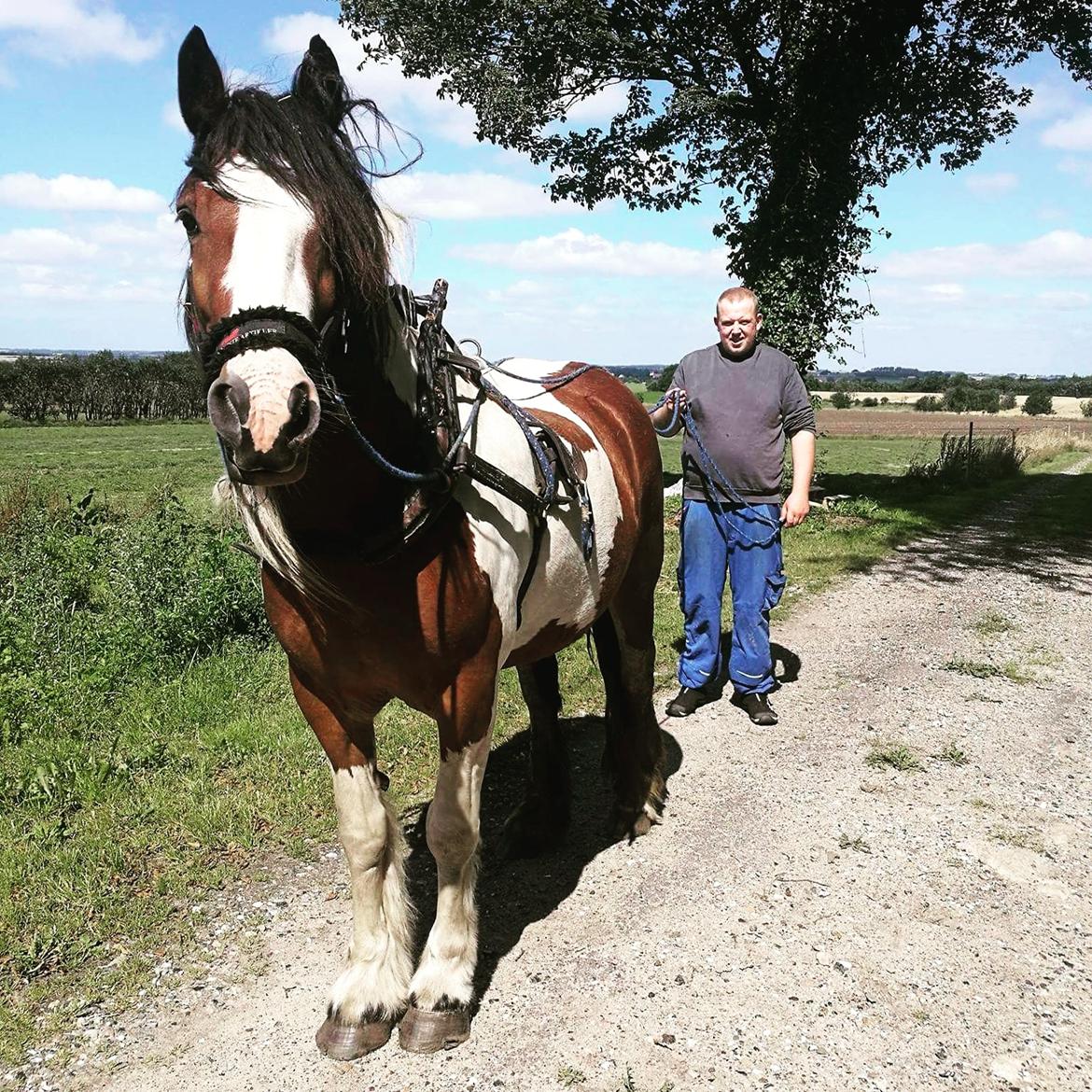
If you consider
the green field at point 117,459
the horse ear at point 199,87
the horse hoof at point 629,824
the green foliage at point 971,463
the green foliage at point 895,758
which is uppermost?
the horse ear at point 199,87

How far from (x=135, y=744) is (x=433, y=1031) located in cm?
256

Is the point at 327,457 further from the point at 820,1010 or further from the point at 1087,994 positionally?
the point at 1087,994

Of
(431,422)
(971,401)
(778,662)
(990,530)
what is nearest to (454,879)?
(431,422)

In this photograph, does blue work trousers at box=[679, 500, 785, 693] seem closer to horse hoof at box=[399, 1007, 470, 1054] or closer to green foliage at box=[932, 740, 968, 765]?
green foliage at box=[932, 740, 968, 765]

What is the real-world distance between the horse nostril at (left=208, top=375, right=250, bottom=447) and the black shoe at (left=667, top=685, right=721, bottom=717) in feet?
13.5

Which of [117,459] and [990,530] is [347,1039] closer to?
[990,530]

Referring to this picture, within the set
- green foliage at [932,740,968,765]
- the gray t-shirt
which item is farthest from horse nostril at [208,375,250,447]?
green foliage at [932,740,968,765]

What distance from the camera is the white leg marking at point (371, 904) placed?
2.66m

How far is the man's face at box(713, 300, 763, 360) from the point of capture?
4844 mm

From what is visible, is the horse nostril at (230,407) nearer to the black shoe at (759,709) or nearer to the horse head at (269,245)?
the horse head at (269,245)

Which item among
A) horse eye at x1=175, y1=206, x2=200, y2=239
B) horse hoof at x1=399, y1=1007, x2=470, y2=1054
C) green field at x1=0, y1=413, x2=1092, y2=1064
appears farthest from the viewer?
green field at x1=0, y1=413, x2=1092, y2=1064

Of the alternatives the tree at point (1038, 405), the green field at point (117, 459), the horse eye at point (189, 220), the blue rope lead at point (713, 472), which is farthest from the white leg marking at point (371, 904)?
the tree at point (1038, 405)

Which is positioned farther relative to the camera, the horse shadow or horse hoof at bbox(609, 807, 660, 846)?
horse hoof at bbox(609, 807, 660, 846)

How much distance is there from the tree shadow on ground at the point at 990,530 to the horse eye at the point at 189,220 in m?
8.28
